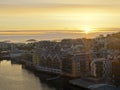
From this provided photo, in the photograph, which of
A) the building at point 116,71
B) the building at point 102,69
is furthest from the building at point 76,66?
the building at point 116,71

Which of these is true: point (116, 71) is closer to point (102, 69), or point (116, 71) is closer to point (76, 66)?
point (102, 69)

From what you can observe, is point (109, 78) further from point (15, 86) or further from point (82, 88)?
point (15, 86)

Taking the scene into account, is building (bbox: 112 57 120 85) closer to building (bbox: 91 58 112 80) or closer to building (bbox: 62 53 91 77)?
building (bbox: 91 58 112 80)

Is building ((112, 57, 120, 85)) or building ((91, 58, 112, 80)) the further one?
building ((91, 58, 112, 80))

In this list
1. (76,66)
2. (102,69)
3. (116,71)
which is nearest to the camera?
(116,71)

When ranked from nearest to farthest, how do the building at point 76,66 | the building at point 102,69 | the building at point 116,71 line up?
the building at point 116,71, the building at point 102,69, the building at point 76,66

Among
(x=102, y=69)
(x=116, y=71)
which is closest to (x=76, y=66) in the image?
(x=102, y=69)

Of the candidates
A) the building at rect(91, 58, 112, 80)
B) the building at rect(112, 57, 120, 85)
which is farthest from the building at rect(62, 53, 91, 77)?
the building at rect(112, 57, 120, 85)

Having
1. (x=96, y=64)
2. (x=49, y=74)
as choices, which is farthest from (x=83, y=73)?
(x=49, y=74)

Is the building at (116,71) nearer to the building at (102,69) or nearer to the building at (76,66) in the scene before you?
the building at (102,69)

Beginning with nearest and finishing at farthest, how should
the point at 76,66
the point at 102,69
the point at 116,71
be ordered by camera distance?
1. the point at 116,71
2. the point at 102,69
3. the point at 76,66

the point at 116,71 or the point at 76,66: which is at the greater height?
the point at 76,66

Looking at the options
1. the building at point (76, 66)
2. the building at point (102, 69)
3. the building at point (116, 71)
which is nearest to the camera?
the building at point (116, 71)
